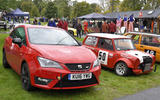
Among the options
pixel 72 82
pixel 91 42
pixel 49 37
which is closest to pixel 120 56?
pixel 91 42

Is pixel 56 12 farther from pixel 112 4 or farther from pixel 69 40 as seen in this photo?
pixel 69 40

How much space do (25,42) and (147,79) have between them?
14.1 ft

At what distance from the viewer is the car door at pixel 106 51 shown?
706cm

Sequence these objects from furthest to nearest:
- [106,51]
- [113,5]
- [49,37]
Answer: [113,5]
[106,51]
[49,37]

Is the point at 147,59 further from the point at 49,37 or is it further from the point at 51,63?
the point at 51,63

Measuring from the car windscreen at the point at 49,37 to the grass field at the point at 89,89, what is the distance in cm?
128

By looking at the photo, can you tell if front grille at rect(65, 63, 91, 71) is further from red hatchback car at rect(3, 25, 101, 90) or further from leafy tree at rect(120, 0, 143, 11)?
leafy tree at rect(120, 0, 143, 11)

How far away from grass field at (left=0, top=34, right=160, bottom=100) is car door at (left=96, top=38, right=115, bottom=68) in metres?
0.59

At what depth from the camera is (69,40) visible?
212 inches

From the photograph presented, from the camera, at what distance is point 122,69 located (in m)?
6.71

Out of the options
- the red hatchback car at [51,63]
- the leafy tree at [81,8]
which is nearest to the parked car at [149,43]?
the red hatchback car at [51,63]

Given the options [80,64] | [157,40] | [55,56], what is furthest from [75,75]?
[157,40]

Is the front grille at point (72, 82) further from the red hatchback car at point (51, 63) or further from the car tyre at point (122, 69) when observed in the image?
the car tyre at point (122, 69)

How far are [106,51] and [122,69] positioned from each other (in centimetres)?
98
